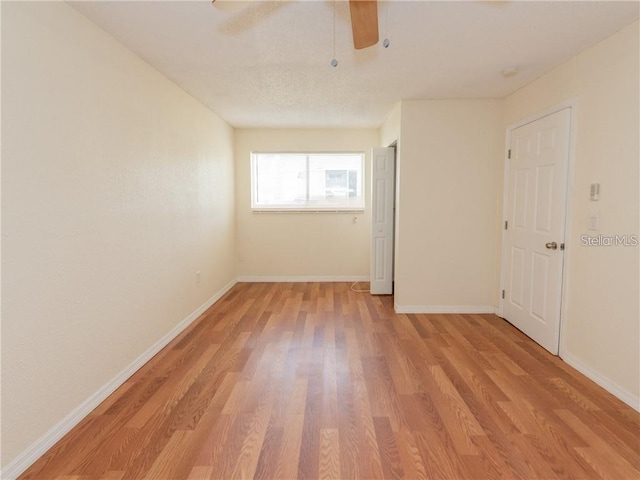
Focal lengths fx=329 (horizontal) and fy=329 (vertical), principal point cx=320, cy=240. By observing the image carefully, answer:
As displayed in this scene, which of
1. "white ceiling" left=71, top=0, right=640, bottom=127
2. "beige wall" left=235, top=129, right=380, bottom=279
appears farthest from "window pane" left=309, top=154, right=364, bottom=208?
"white ceiling" left=71, top=0, right=640, bottom=127

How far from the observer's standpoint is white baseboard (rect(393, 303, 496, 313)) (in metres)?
3.79

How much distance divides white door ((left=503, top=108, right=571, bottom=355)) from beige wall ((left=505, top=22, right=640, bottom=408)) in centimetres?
11

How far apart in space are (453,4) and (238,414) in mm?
2686

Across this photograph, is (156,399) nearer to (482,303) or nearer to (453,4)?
(453,4)

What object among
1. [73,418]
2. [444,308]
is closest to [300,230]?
[444,308]

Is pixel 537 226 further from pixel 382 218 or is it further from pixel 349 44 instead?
pixel 349 44

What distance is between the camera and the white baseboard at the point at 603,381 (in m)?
2.03

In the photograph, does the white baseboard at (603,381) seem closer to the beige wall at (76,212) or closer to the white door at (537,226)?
the white door at (537,226)

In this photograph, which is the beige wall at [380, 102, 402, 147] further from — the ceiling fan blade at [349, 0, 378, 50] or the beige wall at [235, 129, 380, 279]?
the ceiling fan blade at [349, 0, 378, 50]

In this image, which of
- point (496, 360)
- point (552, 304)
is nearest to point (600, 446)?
point (496, 360)

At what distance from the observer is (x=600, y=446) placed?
1700 millimetres

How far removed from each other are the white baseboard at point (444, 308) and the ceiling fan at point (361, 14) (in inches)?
112

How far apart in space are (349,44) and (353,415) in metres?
2.45

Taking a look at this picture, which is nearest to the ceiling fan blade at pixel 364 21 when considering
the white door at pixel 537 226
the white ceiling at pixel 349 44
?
the white ceiling at pixel 349 44
